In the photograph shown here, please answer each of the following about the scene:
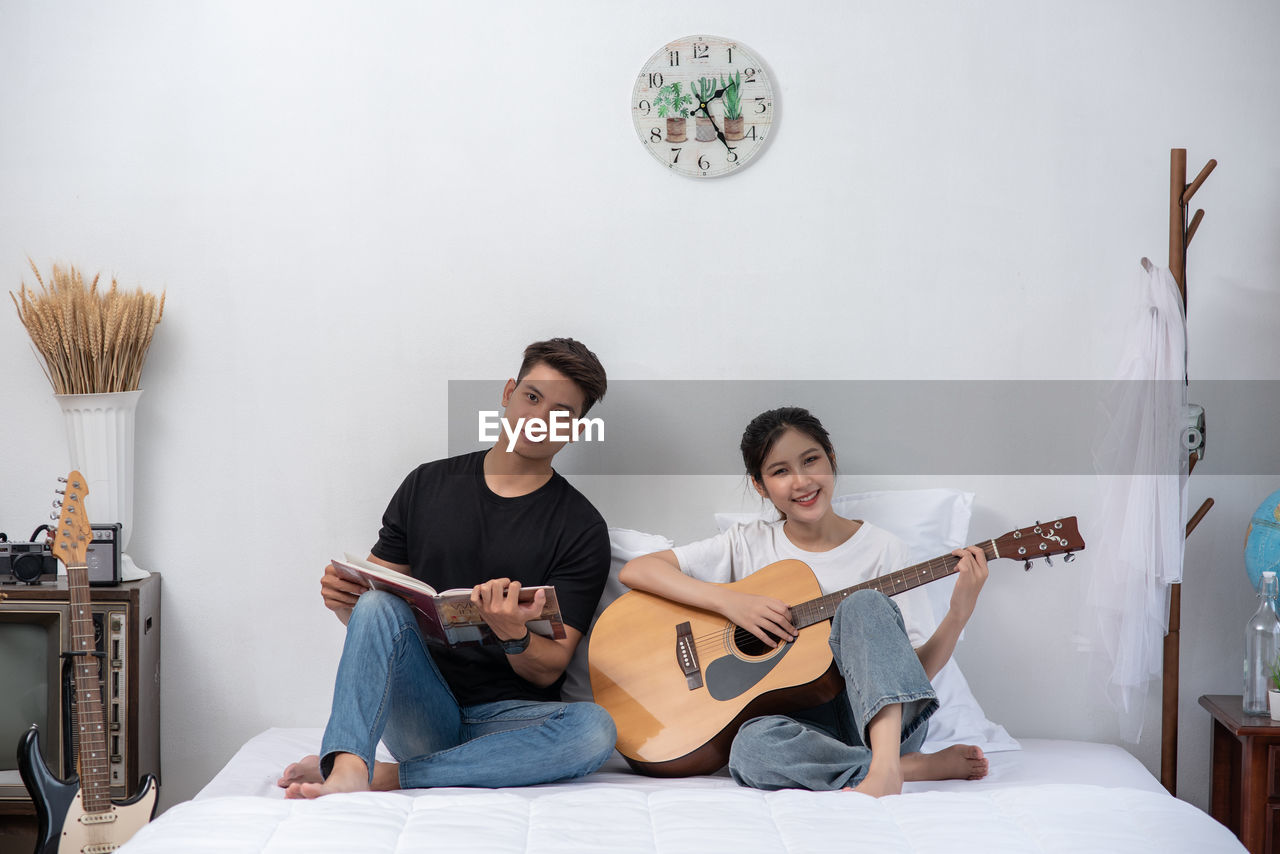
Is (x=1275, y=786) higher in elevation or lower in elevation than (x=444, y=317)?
lower

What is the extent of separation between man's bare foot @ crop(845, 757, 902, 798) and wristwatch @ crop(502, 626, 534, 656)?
621 millimetres

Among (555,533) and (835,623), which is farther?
(555,533)

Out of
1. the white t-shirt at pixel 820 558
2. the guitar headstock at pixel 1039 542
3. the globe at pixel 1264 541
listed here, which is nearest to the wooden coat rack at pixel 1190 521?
the globe at pixel 1264 541

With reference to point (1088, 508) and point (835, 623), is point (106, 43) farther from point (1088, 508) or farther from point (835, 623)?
point (1088, 508)

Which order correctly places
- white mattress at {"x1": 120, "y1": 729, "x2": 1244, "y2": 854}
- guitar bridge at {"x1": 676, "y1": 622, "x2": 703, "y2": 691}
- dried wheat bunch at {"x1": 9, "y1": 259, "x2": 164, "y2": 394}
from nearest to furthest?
white mattress at {"x1": 120, "y1": 729, "x2": 1244, "y2": 854}
guitar bridge at {"x1": 676, "y1": 622, "x2": 703, "y2": 691}
dried wheat bunch at {"x1": 9, "y1": 259, "x2": 164, "y2": 394}

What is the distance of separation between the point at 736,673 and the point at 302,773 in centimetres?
81

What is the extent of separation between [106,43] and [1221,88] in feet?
8.36

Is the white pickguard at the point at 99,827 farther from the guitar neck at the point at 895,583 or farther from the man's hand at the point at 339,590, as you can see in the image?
the guitar neck at the point at 895,583

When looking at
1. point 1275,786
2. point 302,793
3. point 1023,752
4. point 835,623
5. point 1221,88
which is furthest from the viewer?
point 1221,88

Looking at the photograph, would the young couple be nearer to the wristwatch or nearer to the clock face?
the wristwatch

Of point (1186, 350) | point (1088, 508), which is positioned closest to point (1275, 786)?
point (1088, 508)

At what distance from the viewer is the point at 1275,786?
1999 millimetres

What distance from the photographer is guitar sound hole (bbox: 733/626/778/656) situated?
1.95 m

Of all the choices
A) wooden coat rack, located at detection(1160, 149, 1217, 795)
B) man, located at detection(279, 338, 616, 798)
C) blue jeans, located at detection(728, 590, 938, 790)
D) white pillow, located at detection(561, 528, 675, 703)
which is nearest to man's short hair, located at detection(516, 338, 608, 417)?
man, located at detection(279, 338, 616, 798)
